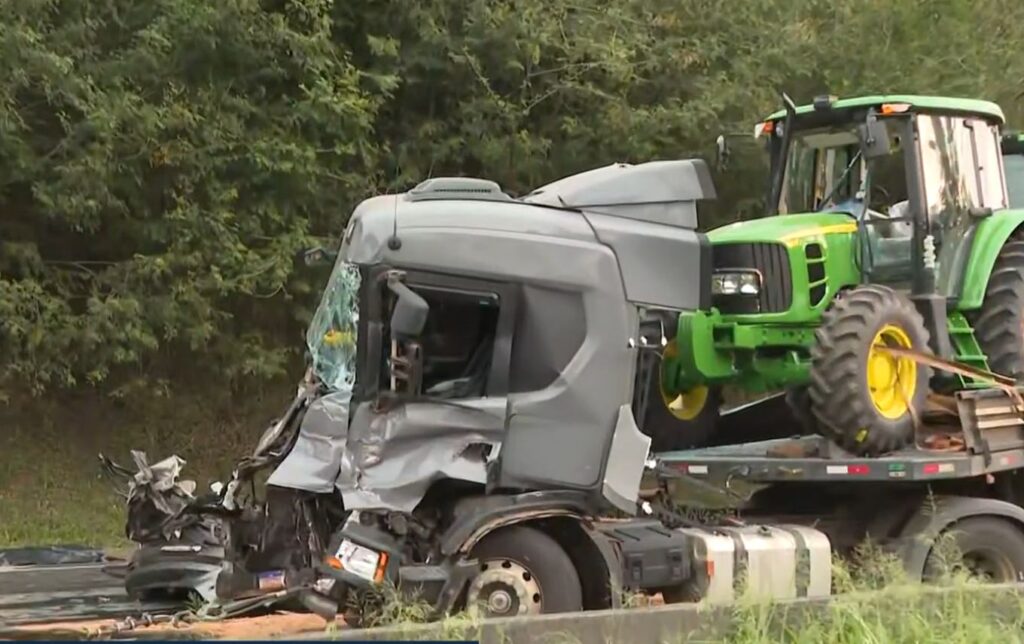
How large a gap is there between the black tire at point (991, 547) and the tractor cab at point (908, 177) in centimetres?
161

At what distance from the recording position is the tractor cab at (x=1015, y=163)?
413 inches

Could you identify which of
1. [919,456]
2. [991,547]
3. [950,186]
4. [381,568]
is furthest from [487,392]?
[950,186]

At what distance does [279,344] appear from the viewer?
14844mm

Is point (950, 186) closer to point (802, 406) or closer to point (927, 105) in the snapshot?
point (927, 105)

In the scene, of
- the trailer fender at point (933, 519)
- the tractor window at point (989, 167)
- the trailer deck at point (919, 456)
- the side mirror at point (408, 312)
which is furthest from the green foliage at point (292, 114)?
the side mirror at point (408, 312)

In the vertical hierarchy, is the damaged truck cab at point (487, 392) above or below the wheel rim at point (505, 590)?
above

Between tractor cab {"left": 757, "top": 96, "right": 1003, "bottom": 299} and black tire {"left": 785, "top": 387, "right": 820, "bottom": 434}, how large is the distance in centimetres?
95

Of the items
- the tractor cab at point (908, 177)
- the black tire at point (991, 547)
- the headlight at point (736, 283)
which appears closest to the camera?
the black tire at point (991, 547)

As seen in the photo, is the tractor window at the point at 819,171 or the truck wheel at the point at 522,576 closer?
the truck wheel at the point at 522,576

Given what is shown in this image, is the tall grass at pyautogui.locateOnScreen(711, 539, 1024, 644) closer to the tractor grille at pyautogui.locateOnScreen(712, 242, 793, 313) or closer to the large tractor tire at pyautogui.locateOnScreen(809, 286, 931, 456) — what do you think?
the large tractor tire at pyautogui.locateOnScreen(809, 286, 931, 456)

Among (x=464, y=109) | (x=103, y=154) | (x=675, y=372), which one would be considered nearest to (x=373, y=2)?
(x=464, y=109)

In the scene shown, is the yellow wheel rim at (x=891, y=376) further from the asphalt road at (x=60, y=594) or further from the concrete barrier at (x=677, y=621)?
the asphalt road at (x=60, y=594)

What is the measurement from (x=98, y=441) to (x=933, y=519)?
10.6 meters

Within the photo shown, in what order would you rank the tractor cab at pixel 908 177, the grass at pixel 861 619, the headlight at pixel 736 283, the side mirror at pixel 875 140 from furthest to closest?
the tractor cab at pixel 908 177 < the headlight at pixel 736 283 < the side mirror at pixel 875 140 < the grass at pixel 861 619
